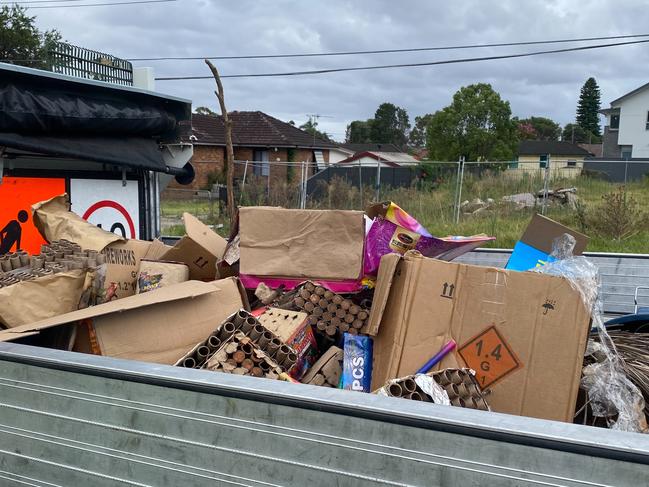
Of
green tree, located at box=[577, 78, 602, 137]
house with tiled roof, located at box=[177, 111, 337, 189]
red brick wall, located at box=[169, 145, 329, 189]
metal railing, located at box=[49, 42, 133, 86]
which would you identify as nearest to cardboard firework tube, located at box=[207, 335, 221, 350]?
metal railing, located at box=[49, 42, 133, 86]

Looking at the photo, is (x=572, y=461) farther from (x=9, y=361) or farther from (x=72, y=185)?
(x=72, y=185)

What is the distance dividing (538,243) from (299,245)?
1294 millimetres

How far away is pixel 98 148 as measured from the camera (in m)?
4.06

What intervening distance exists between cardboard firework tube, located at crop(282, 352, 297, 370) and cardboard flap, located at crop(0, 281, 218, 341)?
1.45 feet

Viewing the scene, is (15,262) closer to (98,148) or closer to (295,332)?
(98,148)

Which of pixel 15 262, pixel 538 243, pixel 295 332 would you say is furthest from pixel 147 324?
pixel 538 243

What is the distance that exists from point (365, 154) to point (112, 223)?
38.7m

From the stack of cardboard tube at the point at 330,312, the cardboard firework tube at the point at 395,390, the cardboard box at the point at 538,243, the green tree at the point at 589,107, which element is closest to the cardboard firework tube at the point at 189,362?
the stack of cardboard tube at the point at 330,312

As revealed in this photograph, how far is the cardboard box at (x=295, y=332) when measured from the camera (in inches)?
109

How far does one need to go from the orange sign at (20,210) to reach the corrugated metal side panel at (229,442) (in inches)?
84.8

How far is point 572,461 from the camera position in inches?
49.1

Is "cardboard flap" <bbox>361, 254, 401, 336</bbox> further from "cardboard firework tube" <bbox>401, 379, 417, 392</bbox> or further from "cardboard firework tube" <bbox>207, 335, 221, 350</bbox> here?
"cardboard firework tube" <bbox>207, 335, 221, 350</bbox>

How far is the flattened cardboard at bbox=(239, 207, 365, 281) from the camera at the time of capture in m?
3.22

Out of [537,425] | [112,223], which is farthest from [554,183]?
[537,425]
